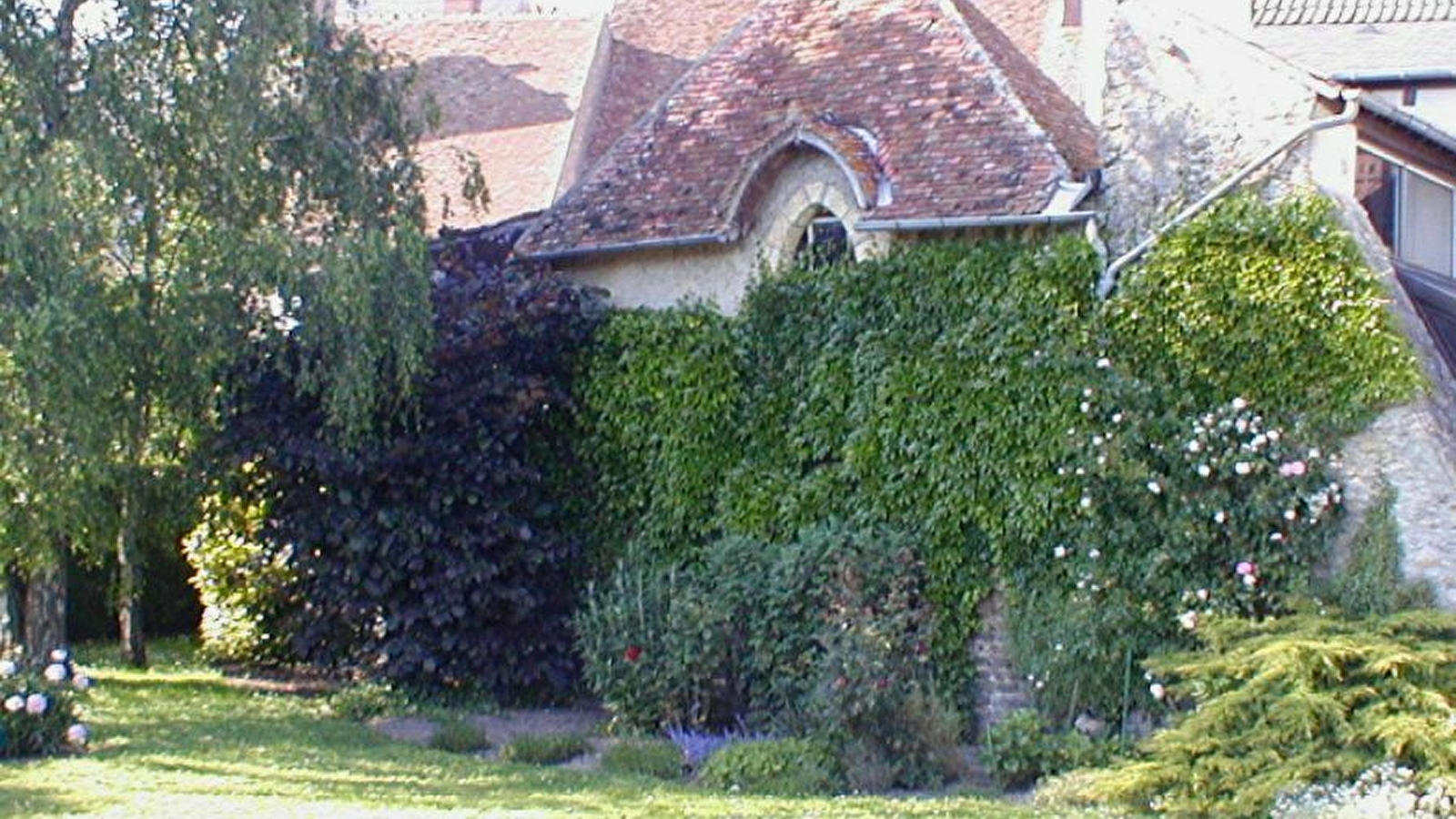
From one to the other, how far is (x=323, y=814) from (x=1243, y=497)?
6295mm

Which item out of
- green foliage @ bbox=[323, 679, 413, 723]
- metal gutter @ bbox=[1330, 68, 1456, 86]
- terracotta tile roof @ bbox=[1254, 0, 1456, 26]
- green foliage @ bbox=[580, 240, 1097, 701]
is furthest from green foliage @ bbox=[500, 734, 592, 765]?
terracotta tile roof @ bbox=[1254, 0, 1456, 26]

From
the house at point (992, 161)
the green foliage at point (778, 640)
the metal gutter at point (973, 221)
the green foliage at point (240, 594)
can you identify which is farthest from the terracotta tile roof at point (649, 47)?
the green foliage at point (778, 640)

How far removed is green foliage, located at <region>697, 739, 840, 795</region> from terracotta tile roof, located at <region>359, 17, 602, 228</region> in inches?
417

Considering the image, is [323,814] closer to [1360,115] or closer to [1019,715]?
[1019,715]

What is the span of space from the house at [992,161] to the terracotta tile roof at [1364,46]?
1.25 metres

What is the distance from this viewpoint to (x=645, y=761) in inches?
471

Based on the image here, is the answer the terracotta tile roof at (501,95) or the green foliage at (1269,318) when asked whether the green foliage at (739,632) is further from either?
the terracotta tile roof at (501,95)

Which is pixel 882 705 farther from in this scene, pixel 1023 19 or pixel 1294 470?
pixel 1023 19

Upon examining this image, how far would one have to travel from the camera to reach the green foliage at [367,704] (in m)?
14.2

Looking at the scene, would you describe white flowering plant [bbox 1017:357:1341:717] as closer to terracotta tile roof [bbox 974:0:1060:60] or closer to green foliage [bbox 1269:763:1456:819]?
green foliage [bbox 1269:763:1456:819]

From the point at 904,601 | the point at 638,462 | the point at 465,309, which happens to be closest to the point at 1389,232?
the point at 904,601

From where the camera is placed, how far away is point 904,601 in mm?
12953

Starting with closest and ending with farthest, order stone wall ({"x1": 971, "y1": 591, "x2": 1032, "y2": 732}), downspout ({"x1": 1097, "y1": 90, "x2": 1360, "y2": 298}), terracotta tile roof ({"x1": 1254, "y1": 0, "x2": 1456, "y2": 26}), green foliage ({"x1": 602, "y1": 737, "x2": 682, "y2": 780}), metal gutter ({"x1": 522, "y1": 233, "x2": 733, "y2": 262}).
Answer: green foliage ({"x1": 602, "y1": 737, "x2": 682, "y2": 780}), downspout ({"x1": 1097, "y1": 90, "x2": 1360, "y2": 298}), stone wall ({"x1": 971, "y1": 591, "x2": 1032, "y2": 732}), metal gutter ({"x1": 522, "y1": 233, "x2": 733, "y2": 262}), terracotta tile roof ({"x1": 1254, "y1": 0, "x2": 1456, "y2": 26})

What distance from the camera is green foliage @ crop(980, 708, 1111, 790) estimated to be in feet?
37.7
